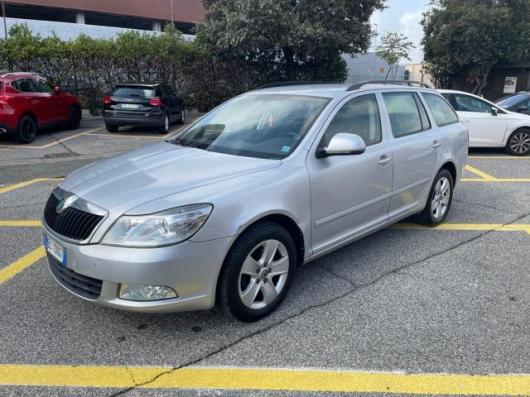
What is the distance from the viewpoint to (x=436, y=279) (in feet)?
13.6

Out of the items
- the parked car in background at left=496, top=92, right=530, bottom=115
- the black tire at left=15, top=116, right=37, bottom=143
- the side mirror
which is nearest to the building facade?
the black tire at left=15, top=116, right=37, bottom=143

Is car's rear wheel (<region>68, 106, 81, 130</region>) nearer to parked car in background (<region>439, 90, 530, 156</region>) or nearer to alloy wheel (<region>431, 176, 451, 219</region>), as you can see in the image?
parked car in background (<region>439, 90, 530, 156</region>)

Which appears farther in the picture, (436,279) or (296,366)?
(436,279)

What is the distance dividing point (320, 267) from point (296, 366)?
1527mm

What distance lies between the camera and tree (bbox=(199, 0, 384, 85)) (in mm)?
16453

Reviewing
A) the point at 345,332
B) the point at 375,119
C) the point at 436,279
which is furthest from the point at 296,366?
the point at 375,119

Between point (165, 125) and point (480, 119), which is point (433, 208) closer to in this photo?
point (480, 119)

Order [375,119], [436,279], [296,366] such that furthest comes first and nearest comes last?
1. [375,119]
2. [436,279]
3. [296,366]

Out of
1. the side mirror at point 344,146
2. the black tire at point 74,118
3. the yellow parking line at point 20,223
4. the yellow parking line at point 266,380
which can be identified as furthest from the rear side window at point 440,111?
the black tire at point 74,118

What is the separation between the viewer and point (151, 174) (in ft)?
11.2

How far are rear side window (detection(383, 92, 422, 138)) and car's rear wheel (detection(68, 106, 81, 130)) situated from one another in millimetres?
11357

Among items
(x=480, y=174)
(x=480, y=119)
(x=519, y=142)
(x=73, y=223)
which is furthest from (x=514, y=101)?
Result: (x=73, y=223)

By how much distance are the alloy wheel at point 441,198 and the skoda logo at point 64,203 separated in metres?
3.84

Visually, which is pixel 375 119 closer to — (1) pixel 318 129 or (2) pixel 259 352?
(1) pixel 318 129
